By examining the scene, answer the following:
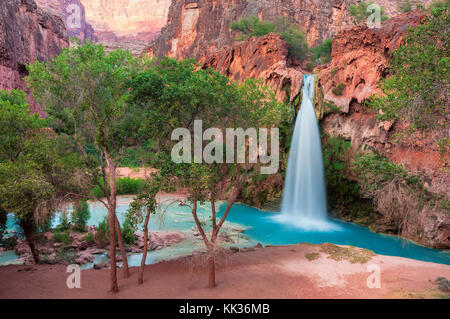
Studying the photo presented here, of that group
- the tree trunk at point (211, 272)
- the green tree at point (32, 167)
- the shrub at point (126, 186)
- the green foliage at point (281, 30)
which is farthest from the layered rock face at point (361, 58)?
the shrub at point (126, 186)

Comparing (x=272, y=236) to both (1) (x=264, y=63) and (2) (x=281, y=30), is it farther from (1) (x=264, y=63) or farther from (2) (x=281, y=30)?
(2) (x=281, y=30)

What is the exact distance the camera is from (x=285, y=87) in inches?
1172

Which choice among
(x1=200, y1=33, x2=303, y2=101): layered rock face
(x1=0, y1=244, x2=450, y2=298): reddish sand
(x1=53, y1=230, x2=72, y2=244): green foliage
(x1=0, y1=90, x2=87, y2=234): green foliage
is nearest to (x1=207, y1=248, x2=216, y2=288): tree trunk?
(x1=0, y1=244, x2=450, y2=298): reddish sand

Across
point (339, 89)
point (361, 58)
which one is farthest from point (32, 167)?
point (361, 58)

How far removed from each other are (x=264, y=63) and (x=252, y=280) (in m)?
29.9

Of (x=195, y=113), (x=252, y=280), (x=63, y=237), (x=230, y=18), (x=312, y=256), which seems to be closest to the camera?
(x=195, y=113)

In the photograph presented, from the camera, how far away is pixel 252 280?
1041cm

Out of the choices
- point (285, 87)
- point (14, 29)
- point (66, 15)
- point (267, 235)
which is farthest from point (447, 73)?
point (66, 15)

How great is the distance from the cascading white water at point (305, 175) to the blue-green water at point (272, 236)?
5.49 ft

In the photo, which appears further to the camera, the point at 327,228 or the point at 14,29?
the point at 14,29

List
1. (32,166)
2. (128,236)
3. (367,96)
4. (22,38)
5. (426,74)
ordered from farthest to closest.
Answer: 1. (22,38)
2. (367,96)
3. (128,236)
4. (32,166)
5. (426,74)

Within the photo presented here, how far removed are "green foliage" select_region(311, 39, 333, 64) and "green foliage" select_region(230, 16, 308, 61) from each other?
270 cm

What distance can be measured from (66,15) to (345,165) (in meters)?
→ 143

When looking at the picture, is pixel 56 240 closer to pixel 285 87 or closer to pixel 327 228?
pixel 327 228
